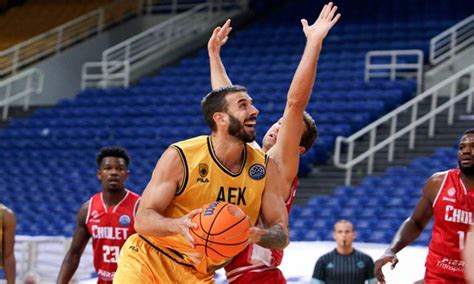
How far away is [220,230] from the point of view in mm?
4516

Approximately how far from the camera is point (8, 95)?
21344mm

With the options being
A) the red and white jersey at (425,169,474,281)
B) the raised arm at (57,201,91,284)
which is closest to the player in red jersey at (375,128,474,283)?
the red and white jersey at (425,169,474,281)

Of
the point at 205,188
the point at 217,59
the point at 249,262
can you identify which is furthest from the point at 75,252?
the point at 205,188

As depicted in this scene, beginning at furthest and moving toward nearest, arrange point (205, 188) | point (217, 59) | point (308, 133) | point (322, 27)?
point (217, 59)
point (308, 133)
point (322, 27)
point (205, 188)

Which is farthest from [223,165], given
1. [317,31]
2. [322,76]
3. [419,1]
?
[419,1]

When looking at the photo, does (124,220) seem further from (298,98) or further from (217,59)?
(298,98)

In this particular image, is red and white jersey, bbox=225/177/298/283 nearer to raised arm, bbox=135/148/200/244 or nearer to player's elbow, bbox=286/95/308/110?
raised arm, bbox=135/148/200/244

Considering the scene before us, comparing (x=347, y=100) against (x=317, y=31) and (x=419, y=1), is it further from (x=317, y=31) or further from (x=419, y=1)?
(x=317, y=31)

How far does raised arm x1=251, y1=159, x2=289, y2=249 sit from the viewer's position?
15.9 feet

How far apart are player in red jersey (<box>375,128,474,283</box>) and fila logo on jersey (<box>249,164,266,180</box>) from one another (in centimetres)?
166

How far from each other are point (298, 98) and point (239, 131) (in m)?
0.43

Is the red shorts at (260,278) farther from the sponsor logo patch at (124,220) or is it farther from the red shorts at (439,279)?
the sponsor logo patch at (124,220)

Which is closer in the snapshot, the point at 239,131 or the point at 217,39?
the point at 239,131

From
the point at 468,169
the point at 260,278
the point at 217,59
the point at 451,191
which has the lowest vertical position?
the point at 260,278
